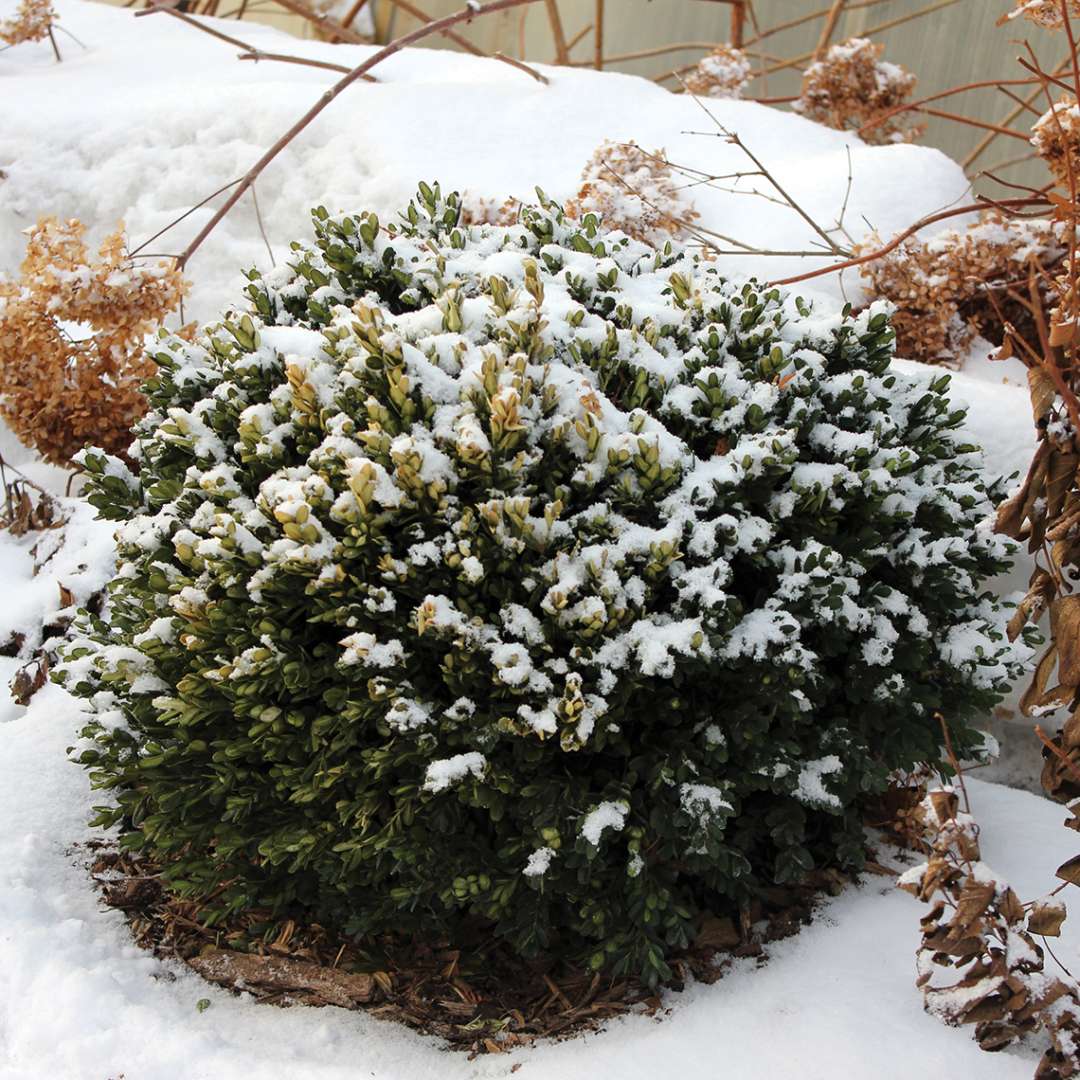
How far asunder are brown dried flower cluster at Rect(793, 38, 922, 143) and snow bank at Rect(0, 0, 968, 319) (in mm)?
155

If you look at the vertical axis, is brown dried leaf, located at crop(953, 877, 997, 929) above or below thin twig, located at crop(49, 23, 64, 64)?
below

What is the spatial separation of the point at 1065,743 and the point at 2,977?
1.95 meters

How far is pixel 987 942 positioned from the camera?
169cm

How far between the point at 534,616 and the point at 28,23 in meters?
4.74

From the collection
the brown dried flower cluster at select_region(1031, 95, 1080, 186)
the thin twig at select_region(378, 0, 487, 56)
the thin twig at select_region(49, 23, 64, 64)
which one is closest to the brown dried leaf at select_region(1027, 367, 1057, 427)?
the brown dried flower cluster at select_region(1031, 95, 1080, 186)

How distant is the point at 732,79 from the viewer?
4.89 metres

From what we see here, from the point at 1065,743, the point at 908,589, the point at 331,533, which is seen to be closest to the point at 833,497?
the point at 908,589

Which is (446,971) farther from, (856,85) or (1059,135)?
(856,85)

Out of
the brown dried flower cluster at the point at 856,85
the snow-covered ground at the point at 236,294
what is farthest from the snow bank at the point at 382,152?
the brown dried flower cluster at the point at 856,85

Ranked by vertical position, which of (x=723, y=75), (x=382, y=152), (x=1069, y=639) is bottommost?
(x=1069, y=639)

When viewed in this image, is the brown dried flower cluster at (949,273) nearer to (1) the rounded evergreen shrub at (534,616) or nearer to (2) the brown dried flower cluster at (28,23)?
(1) the rounded evergreen shrub at (534,616)

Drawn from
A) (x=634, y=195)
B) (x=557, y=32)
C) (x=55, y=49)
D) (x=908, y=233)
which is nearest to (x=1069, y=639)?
(x=908, y=233)

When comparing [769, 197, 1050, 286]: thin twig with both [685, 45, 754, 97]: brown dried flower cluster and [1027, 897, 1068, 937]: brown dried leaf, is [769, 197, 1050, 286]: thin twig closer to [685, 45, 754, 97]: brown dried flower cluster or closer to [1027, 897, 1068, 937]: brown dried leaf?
[1027, 897, 1068, 937]: brown dried leaf

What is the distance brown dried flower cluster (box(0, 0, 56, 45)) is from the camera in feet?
16.5
